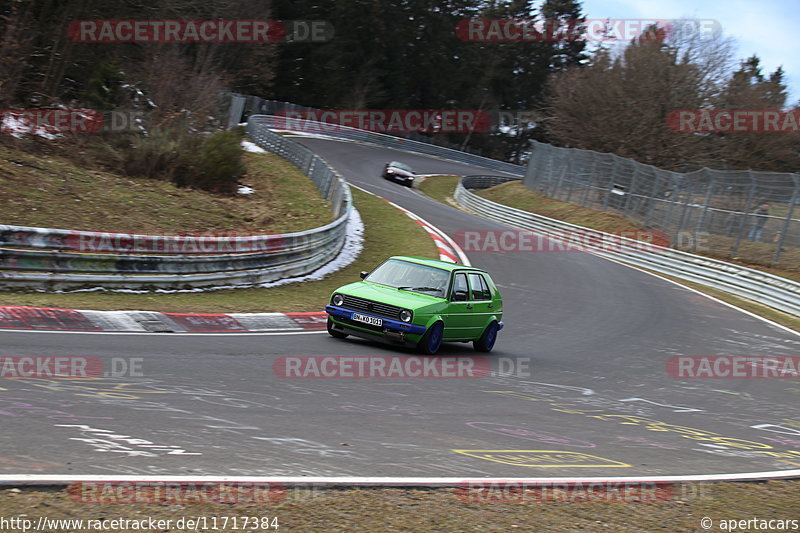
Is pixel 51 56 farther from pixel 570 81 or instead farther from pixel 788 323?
pixel 570 81

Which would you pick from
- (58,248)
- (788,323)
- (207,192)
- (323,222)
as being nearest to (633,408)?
(58,248)

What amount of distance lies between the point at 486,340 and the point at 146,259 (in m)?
6.04

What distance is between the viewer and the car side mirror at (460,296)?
12.7 metres

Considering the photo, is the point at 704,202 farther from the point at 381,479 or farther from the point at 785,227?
the point at 381,479

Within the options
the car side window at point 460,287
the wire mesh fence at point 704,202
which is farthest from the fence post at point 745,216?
the car side window at point 460,287

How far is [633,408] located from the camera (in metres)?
10.2

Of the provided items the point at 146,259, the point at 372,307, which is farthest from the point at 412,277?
the point at 146,259

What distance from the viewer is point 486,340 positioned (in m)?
13.5

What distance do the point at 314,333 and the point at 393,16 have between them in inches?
2618

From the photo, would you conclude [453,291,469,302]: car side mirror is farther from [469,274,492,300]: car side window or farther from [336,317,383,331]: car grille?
[336,317,383,331]: car grille

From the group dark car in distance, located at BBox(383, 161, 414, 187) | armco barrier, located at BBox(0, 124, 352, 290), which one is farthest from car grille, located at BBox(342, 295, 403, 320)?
dark car in distance, located at BBox(383, 161, 414, 187)

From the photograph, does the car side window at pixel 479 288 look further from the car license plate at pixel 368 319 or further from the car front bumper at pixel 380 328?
the car license plate at pixel 368 319

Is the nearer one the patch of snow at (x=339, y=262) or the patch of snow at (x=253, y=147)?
the patch of snow at (x=339, y=262)

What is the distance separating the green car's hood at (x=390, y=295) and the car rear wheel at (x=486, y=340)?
1.41 meters
